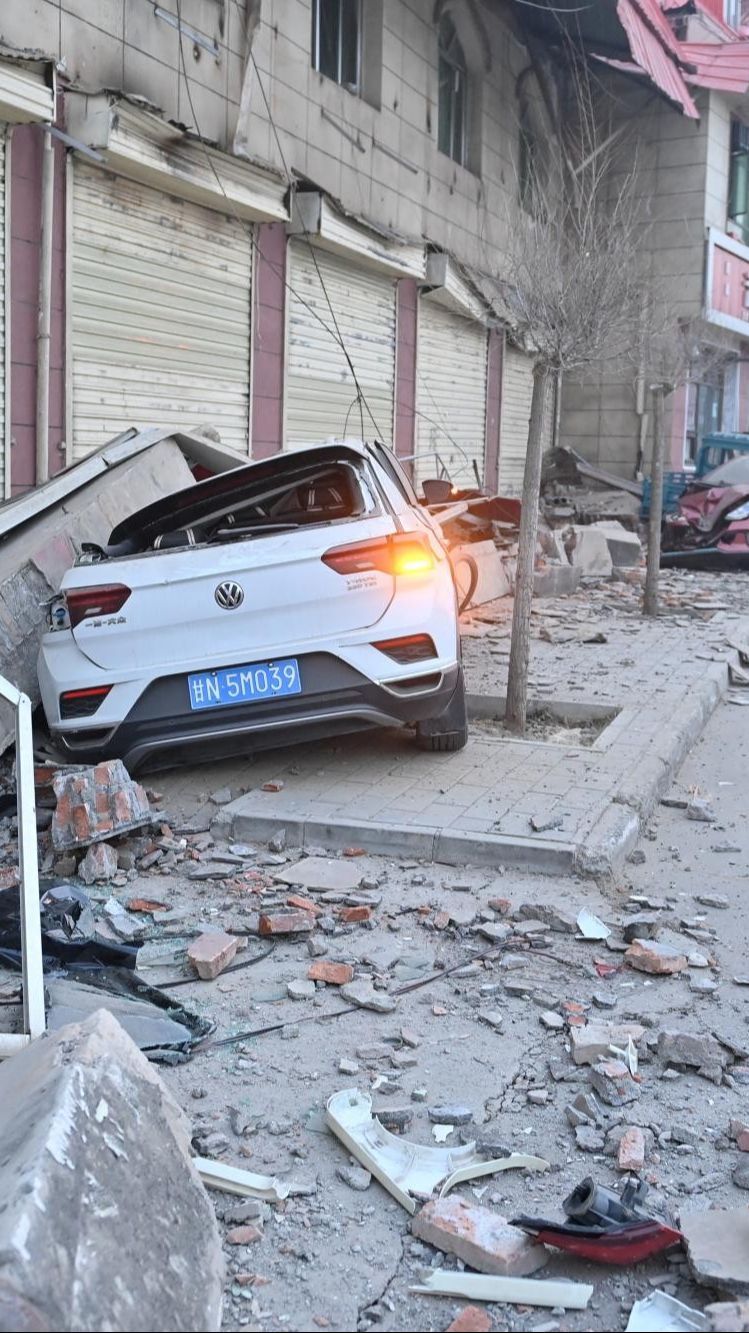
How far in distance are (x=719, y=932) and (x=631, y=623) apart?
7748 millimetres

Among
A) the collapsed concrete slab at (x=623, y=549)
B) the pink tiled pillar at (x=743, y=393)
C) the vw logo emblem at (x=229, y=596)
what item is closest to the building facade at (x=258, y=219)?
the collapsed concrete slab at (x=623, y=549)

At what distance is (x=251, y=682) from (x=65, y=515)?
1.99 meters

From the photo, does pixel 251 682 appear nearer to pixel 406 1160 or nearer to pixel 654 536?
pixel 406 1160

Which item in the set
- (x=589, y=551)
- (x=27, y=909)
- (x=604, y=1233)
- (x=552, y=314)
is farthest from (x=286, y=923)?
(x=589, y=551)

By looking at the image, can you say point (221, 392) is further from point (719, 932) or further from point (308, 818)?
point (719, 932)

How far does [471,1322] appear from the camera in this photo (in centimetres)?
245

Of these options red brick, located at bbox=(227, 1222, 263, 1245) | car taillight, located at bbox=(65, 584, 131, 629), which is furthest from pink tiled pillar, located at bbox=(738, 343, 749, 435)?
red brick, located at bbox=(227, 1222, 263, 1245)

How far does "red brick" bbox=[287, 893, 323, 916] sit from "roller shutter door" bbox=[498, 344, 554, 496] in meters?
19.0

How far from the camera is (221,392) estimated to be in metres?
13.6

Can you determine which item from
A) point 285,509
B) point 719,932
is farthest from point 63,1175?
point 285,509

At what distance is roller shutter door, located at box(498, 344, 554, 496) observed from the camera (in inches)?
930

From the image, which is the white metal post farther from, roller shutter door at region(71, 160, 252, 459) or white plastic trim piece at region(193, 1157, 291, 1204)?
roller shutter door at region(71, 160, 252, 459)

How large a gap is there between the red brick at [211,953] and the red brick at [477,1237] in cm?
159

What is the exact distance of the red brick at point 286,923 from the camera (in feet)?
15.2
